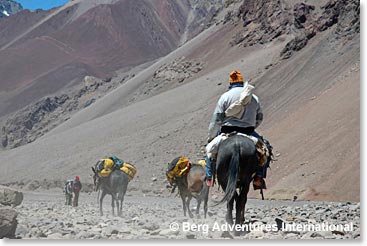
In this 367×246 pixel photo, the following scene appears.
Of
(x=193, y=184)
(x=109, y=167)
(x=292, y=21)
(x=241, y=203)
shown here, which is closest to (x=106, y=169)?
(x=109, y=167)

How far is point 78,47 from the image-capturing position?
155250mm

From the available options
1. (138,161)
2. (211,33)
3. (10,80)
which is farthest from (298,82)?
(10,80)

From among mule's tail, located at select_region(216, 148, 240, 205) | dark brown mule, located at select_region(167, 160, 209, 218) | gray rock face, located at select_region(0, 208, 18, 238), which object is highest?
dark brown mule, located at select_region(167, 160, 209, 218)

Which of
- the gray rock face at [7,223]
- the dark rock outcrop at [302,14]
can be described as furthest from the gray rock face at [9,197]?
the dark rock outcrop at [302,14]

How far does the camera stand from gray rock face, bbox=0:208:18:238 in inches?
320

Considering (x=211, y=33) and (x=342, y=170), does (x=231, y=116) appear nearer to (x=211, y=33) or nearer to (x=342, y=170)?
(x=342, y=170)

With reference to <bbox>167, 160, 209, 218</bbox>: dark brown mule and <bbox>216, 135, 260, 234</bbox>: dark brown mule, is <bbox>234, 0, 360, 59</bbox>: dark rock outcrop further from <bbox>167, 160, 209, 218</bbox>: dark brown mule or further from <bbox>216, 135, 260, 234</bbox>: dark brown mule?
<bbox>216, 135, 260, 234</bbox>: dark brown mule

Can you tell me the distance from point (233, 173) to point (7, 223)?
313cm

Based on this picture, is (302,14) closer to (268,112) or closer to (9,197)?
(268,112)

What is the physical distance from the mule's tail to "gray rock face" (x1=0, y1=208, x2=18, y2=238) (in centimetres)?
295

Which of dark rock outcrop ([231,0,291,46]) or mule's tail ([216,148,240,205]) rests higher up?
dark rock outcrop ([231,0,291,46])

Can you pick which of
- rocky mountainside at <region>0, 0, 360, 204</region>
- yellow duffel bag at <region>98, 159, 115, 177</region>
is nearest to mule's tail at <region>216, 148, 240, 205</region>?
yellow duffel bag at <region>98, 159, 115, 177</region>

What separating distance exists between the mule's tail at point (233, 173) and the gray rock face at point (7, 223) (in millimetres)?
2953

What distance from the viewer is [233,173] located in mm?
8125
